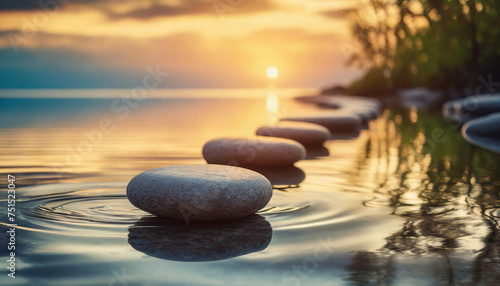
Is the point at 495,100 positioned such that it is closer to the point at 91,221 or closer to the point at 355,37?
the point at 91,221

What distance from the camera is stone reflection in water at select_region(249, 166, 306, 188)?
5.93 metres

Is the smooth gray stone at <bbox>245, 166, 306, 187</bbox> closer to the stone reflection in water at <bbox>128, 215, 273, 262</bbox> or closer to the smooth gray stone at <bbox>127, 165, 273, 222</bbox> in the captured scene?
the smooth gray stone at <bbox>127, 165, 273, 222</bbox>

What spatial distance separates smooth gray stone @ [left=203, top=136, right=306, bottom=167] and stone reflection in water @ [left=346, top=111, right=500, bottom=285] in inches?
34.7

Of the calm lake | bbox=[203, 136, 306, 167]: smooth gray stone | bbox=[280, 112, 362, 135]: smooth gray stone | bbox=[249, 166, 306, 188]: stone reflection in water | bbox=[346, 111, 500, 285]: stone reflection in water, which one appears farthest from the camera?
bbox=[280, 112, 362, 135]: smooth gray stone

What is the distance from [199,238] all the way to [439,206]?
2230 millimetres

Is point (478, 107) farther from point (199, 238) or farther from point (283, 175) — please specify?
point (199, 238)

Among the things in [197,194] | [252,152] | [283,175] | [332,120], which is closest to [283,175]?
[283,175]

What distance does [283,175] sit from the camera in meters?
6.49

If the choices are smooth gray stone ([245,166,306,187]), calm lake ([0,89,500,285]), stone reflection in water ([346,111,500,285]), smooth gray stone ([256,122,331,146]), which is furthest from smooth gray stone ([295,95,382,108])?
calm lake ([0,89,500,285])

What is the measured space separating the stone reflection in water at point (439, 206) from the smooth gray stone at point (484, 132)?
1.92 ft

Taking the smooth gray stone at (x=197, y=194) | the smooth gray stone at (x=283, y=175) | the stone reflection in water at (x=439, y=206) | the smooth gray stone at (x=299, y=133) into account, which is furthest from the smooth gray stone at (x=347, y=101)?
the smooth gray stone at (x=197, y=194)

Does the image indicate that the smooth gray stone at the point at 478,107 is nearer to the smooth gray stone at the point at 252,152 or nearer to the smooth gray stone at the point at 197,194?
the smooth gray stone at the point at 252,152

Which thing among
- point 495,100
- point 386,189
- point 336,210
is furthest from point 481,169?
point 495,100

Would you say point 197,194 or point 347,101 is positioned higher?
point 347,101
